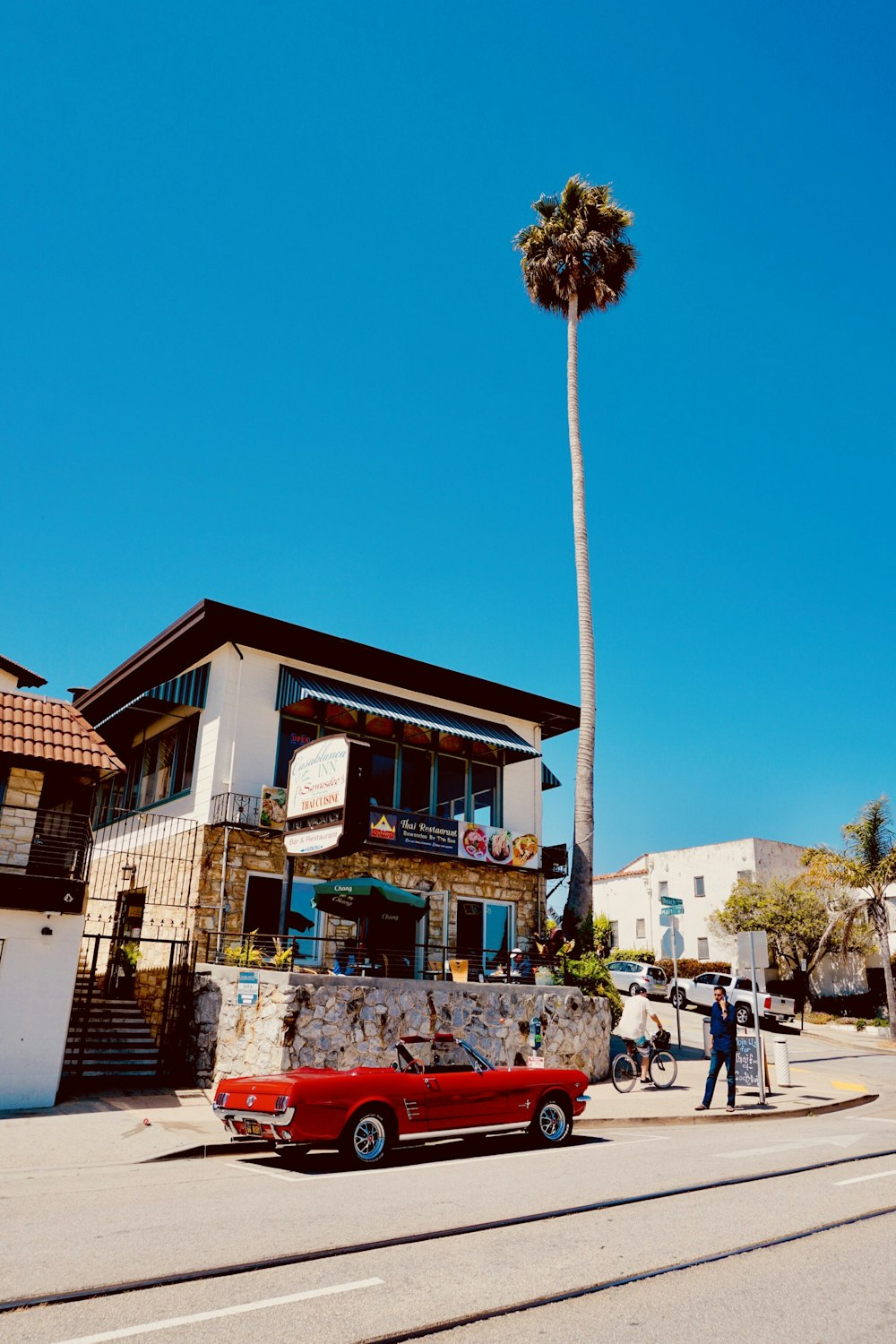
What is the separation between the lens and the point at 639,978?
108ft

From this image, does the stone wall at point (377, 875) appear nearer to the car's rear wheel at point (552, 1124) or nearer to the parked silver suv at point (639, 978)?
the car's rear wheel at point (552, 1124)

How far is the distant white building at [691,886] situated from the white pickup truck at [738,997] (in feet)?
30.2

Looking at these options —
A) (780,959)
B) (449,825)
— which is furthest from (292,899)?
(780,959)

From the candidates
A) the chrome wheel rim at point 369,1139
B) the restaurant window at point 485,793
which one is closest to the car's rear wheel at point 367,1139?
the chrome wheel rim at point 369,1139

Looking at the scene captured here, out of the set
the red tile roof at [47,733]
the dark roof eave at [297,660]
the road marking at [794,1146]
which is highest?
the dark roof eave at [297,660]

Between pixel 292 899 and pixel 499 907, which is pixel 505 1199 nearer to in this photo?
pixel 292 899

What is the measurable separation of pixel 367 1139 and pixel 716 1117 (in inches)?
274

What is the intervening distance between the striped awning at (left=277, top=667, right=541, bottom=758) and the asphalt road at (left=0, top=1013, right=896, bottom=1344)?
36.3 ft

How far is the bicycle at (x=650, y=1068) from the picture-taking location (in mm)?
16906

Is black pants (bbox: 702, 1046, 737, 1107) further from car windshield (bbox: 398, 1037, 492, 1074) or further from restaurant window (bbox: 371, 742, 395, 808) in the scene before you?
restaurant window (bbox: 371, 742, 395, 808)

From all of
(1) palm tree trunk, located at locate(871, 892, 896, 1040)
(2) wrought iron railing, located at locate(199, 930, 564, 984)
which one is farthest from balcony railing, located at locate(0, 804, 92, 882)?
(1) palm tree trunk, located at locate(871, 892, 896, 1040)

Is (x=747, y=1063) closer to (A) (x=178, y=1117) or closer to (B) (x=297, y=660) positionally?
(A) (x=178, y=1117)

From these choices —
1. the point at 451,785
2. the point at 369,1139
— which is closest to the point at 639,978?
the point at 451,785

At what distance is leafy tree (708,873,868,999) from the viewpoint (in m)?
37.8
